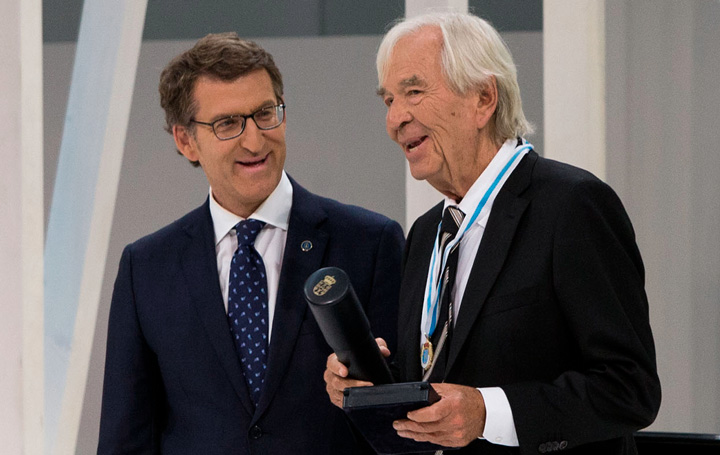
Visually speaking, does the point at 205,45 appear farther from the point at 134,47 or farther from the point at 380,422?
the point at 134,47

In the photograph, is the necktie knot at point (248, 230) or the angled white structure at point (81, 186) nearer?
the necktie knot at point (248, 230)

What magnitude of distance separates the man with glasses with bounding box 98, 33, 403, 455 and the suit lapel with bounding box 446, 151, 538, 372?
1.63 ft

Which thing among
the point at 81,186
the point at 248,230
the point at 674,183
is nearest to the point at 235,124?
the point at 248,230

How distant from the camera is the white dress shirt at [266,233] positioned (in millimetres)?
2230

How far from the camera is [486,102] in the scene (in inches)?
72.9

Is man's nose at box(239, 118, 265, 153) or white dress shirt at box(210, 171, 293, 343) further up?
man's nose at box(239, 118, 265, 153)

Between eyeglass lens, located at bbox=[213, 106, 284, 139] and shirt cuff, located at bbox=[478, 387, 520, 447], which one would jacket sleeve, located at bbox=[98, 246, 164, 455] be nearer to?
eyeglass lens, located at bbox=[213, 106, 284, 139]

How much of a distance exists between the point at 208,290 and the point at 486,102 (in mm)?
844

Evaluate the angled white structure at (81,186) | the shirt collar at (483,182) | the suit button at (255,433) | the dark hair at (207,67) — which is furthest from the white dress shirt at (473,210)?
the angled white structure at (81,186)

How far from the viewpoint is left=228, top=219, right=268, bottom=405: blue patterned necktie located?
211 centimetres

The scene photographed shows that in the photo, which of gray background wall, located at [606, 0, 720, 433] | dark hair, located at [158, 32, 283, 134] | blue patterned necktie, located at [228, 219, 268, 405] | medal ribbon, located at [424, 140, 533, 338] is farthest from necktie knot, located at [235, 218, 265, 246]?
gray background wall, located at [606, 0, 720, 433]

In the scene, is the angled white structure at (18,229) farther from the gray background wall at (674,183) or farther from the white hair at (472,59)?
the gray background wall at (674,183)

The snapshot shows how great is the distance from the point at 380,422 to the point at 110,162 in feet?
9.27

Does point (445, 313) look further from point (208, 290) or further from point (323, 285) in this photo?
point (208, 290)
